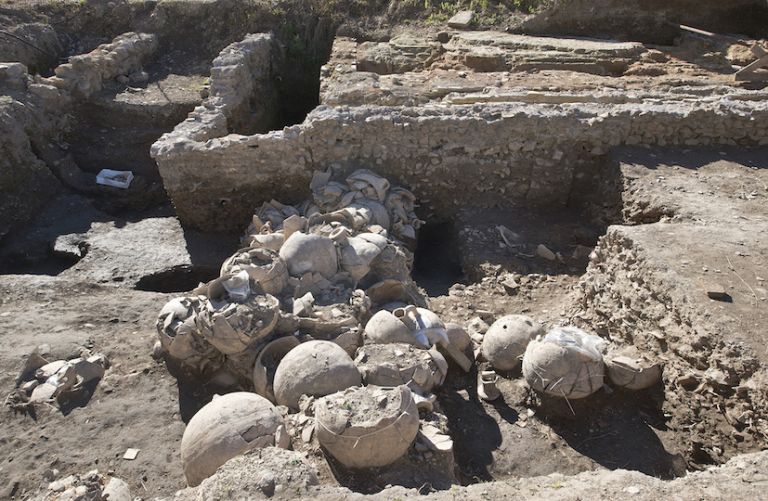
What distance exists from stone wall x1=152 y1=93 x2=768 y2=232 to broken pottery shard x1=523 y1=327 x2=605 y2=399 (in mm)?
2998

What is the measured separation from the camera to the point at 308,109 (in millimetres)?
10961

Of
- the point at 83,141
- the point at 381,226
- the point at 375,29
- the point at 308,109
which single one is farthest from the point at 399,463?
the point at 375,29

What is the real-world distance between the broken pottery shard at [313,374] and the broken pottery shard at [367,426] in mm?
322

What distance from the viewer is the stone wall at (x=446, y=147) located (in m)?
6.55

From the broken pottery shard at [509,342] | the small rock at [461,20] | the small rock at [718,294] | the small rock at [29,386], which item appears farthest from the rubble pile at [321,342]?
the small rock at [461,20]

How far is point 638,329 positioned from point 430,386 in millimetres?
1918

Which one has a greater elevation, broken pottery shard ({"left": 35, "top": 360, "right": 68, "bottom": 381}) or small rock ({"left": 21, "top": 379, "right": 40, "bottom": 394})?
broken pottery shard ({"left": 35, "top": 360, "right": 68, "bottom": 381})

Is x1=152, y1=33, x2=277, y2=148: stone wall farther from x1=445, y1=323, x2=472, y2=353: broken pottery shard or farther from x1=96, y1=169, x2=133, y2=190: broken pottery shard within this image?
x1=445, y1=323, x2=472, y2=353: broken pottery shard

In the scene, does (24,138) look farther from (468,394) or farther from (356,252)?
(468,394)

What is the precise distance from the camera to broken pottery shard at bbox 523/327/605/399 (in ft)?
14.0

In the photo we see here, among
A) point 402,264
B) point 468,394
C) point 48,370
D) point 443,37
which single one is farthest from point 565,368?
point 443,37

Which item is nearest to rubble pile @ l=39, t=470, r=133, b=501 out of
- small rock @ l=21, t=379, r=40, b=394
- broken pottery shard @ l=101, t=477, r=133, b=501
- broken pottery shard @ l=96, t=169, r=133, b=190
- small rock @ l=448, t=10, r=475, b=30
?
broken pottery shard @ l=101, t=477, r=133, b=501

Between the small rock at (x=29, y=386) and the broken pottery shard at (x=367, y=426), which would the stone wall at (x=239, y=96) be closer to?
the small rock at (x=29, y=386)

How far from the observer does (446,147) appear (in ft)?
22.0
